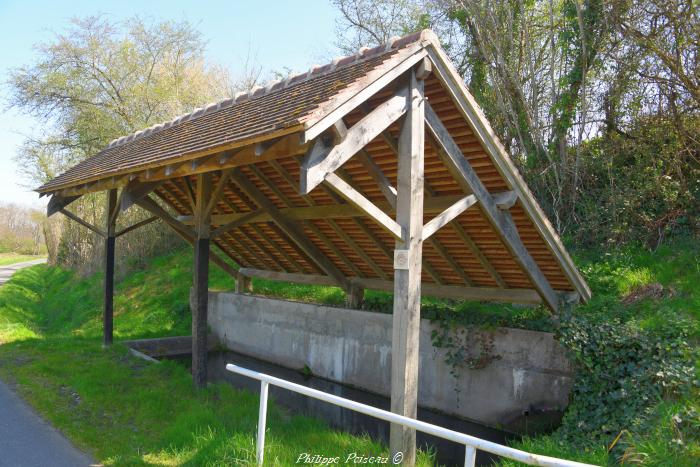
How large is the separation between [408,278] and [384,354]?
421cm

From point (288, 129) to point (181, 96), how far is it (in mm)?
16612

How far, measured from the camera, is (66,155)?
66.6 ft

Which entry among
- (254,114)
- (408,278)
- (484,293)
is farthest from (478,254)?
(254,114)

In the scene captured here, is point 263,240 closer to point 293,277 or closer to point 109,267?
point 293,277

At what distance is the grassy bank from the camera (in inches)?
183

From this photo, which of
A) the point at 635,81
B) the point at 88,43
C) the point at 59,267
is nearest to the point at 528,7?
the point at 635,81

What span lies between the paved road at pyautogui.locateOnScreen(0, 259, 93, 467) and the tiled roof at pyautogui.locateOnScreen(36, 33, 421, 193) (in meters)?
2.91

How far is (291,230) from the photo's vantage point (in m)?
8.41

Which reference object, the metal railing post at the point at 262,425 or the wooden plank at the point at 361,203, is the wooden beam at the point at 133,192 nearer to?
the wooden plank at the point at 361,203

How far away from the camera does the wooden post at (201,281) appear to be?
23.1 ft

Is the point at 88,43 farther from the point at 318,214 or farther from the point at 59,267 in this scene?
the point at 318,214

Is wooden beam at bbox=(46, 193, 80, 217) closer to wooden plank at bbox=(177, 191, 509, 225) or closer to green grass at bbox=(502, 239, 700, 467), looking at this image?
wooden plank at bbox=(177, 191, 509, 225)

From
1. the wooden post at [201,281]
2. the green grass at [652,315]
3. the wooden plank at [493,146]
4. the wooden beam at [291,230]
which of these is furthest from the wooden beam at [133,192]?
the green grass at [652,315]

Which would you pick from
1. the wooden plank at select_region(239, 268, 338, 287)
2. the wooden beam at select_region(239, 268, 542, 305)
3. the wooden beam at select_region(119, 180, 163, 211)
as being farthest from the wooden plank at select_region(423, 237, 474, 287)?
the wooden beam at select_region(119, 180, 163, 211)
